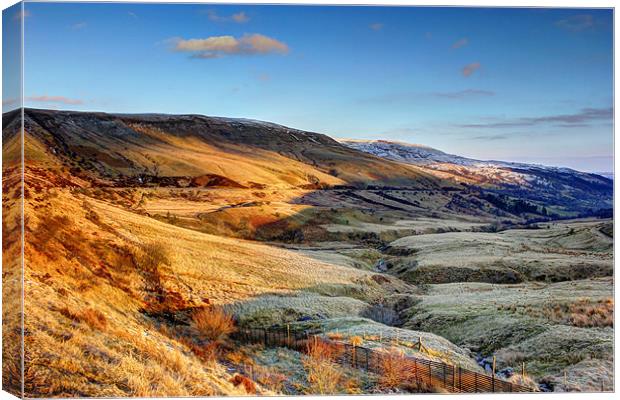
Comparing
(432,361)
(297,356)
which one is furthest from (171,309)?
(432,361)

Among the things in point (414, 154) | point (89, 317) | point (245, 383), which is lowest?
point (245, 383)

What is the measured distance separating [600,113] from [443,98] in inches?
141

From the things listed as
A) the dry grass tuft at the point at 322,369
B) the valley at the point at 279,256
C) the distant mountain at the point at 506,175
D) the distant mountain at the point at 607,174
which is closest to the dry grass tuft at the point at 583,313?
the valley at the point at 279,256

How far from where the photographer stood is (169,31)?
45.3 feet

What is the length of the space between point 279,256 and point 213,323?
2.72m

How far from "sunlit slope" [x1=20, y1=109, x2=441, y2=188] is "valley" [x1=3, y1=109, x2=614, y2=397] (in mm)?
48

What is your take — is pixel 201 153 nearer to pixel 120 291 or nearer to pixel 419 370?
pixel 120 291

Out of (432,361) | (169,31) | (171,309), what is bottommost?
(432,361)

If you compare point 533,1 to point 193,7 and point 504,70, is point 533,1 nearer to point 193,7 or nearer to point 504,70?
point 504,70

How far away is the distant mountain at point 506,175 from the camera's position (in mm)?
15438

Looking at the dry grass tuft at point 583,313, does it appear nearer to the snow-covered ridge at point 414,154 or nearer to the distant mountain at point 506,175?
the distant mountain at point 506,175

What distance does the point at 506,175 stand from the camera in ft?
52.9

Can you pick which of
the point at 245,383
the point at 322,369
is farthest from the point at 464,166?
the point at 245,383

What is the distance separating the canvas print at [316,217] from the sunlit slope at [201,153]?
5cm
